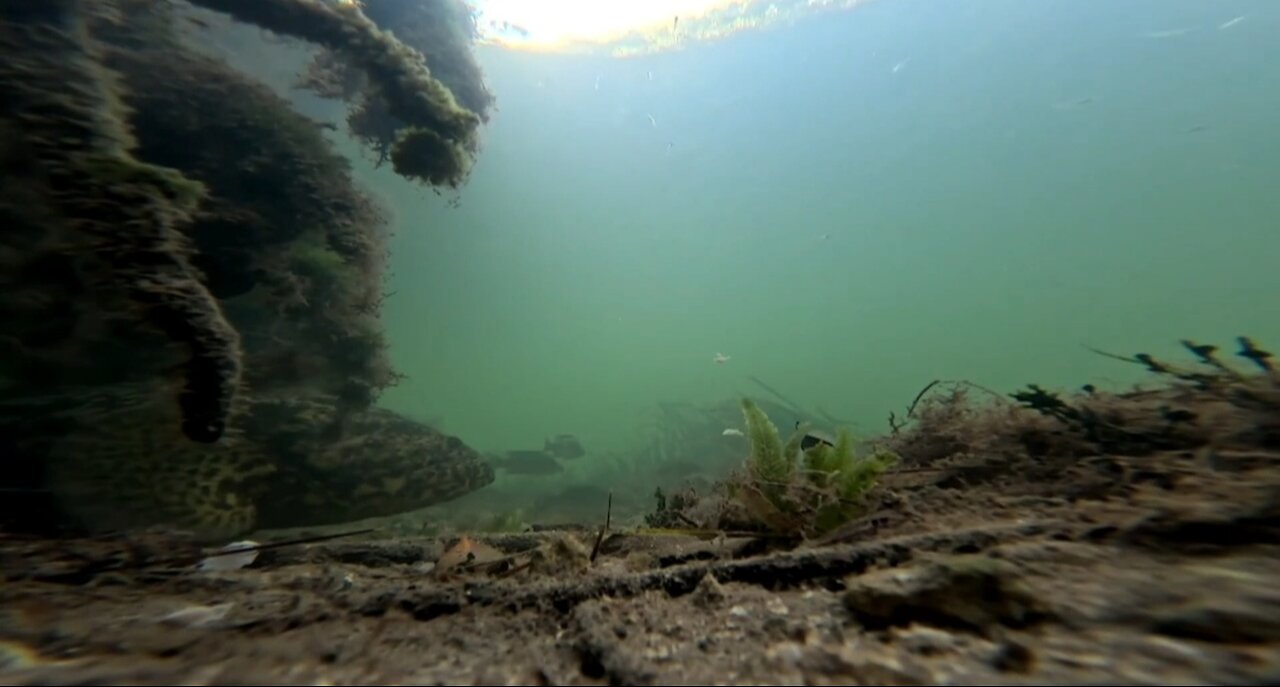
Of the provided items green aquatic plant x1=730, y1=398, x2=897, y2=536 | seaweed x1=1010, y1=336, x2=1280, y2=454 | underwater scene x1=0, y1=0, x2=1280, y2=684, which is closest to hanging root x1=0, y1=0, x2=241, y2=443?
underwater scene x1=0, y1=0, x2=1280, y2=684

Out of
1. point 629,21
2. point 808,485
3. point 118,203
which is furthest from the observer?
point 629,21

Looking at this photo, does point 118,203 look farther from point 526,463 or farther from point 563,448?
point 563,448

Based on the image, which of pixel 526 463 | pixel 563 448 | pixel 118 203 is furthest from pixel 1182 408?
pixel 563 448

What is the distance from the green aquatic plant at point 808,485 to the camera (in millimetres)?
2268

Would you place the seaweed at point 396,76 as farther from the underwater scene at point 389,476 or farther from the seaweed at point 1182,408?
the seaweed at point 1182,408

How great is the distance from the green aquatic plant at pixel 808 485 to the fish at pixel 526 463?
13.4m

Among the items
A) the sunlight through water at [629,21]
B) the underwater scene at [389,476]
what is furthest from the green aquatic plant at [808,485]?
the sunlight through water at [629,21]

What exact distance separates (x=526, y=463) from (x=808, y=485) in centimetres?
1415

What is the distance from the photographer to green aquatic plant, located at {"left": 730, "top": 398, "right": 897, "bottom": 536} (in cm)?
227

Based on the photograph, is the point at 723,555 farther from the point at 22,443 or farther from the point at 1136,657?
the point at 22,443

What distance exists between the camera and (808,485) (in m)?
2.37

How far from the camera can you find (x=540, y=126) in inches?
1179

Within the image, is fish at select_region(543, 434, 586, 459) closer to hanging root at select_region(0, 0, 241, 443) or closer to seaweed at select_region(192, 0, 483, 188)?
seaweed at select_region(192, 0, 483, 188)

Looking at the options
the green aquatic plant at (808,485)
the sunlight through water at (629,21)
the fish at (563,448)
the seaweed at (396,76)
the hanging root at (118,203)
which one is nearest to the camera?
the green aquatic plant at (808,485)
